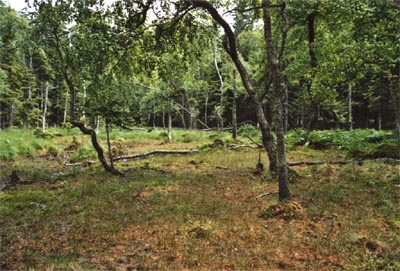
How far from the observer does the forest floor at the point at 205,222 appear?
224 inches

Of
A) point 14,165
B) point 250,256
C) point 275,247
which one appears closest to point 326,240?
point 275,247

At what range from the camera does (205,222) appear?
24.4 feet

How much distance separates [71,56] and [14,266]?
828 centimetres

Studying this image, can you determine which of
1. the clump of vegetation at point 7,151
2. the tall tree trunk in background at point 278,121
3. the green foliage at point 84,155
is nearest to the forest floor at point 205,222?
the tall tree trunk in background at point 278,121

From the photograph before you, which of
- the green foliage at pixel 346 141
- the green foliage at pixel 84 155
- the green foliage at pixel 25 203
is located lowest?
the green foliage at pixel 25 203

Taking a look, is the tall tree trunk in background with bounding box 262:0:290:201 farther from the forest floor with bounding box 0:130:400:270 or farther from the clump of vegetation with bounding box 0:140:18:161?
the clump of vegetation with bounding box 0:140:18:161

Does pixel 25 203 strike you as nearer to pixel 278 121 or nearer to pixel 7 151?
pixel 278 121

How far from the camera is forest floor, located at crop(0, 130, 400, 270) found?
5684 mm

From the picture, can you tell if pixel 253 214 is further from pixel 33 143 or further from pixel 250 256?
pixel 33 143

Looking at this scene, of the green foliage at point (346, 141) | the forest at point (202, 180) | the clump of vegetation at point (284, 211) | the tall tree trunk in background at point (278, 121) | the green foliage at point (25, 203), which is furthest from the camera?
the green foliage at point (346, 141)

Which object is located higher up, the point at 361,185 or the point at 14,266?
the point at 361,185

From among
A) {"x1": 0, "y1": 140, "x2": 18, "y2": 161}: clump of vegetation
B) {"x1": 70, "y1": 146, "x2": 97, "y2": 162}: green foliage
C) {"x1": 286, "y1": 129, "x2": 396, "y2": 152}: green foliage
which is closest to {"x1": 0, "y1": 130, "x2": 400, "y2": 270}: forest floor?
{"x1": 70, "y1": 146, "x2": 97, "y2": 162}: green foliage

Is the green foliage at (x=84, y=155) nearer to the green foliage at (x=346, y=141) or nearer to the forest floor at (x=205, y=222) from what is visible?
the forest floor at (x=205, y=222)

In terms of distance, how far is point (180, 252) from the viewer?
19.7 feet
